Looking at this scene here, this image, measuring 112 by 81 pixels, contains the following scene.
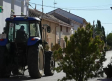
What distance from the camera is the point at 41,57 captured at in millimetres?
13875

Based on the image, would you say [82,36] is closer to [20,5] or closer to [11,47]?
[11,47]

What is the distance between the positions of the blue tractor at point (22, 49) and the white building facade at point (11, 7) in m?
13.1

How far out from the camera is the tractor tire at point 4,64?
42.2ft

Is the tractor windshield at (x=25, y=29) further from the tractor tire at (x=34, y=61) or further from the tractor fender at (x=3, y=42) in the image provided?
the tractor tire at (x=34, y=61)

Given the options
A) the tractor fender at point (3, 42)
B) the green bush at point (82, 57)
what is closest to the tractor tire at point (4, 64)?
the tractor fender at point (3, 42)

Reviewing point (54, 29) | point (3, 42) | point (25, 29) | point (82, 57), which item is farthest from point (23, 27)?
point (54, 29)

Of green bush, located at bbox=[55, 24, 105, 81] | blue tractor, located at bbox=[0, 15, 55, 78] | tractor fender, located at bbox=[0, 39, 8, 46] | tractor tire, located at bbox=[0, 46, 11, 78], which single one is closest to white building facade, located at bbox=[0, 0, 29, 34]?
blue tractor, located at bbox=[0, 15, 55, 78]

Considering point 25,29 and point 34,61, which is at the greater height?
point 25,29

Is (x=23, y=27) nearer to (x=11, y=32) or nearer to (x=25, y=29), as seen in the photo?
(x=25, y=29)

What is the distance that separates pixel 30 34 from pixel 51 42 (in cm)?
3281

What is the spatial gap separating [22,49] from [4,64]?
1199 millimetres

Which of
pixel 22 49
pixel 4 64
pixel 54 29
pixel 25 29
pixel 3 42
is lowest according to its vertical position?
pixel 4 64

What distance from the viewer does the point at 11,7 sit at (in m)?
30.5

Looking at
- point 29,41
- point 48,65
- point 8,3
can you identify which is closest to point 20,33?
point 29,41
